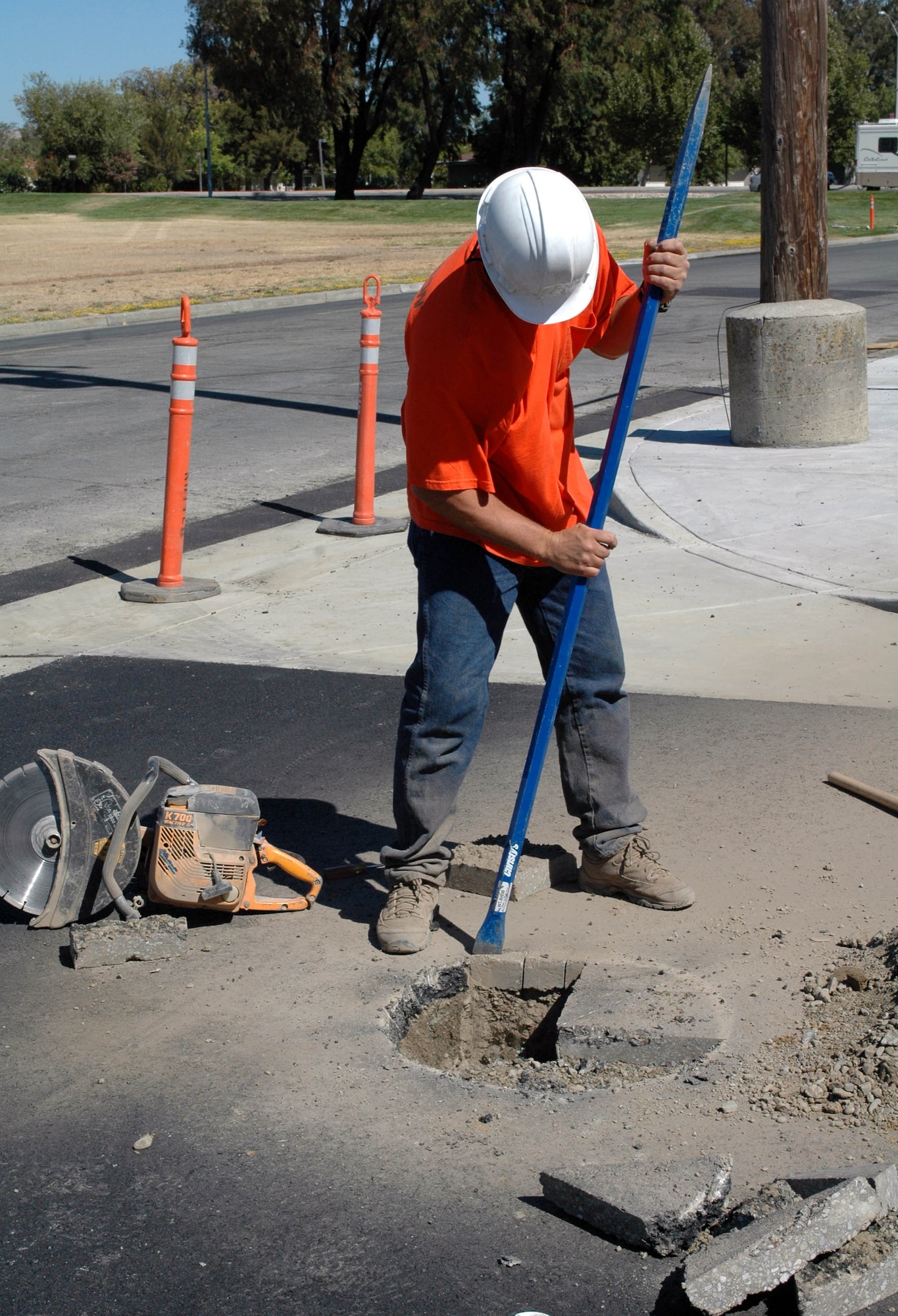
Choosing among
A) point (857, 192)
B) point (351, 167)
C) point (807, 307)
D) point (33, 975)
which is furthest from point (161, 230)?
point (33, 975)

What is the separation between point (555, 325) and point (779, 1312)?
214 cm

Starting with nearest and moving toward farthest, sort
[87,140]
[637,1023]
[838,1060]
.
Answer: [838,1060] → [637,1023] → [87,140]

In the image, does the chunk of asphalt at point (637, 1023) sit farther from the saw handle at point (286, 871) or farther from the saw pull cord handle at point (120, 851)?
the saw pull cord handle at point (120, 851)

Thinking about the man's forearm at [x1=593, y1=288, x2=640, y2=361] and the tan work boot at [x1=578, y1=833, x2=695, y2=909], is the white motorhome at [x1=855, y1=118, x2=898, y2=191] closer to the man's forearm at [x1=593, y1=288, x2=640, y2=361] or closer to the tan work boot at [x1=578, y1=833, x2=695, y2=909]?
the man's forearm at [x1=593, y1=288, x2=640, y2=361]

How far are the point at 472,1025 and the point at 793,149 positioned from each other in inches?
284

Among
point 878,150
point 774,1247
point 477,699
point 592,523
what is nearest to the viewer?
point 774,1247

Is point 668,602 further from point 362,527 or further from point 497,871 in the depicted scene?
point 497,871

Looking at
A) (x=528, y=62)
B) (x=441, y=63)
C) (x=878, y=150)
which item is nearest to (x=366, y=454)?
(x=878, y=150)

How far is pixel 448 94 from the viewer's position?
5881 cm

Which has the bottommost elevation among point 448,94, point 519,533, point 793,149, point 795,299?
point 519,533

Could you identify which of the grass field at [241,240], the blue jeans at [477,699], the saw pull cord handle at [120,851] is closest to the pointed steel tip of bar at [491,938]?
the blue jeans at [477,699]

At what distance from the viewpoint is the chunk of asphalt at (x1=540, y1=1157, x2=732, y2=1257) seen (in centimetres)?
241

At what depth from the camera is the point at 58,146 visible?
7900cm

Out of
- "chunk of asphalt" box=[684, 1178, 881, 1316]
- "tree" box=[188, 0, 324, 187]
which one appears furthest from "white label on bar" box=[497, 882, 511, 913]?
"tree" box=[188, 0, 324, 187]
